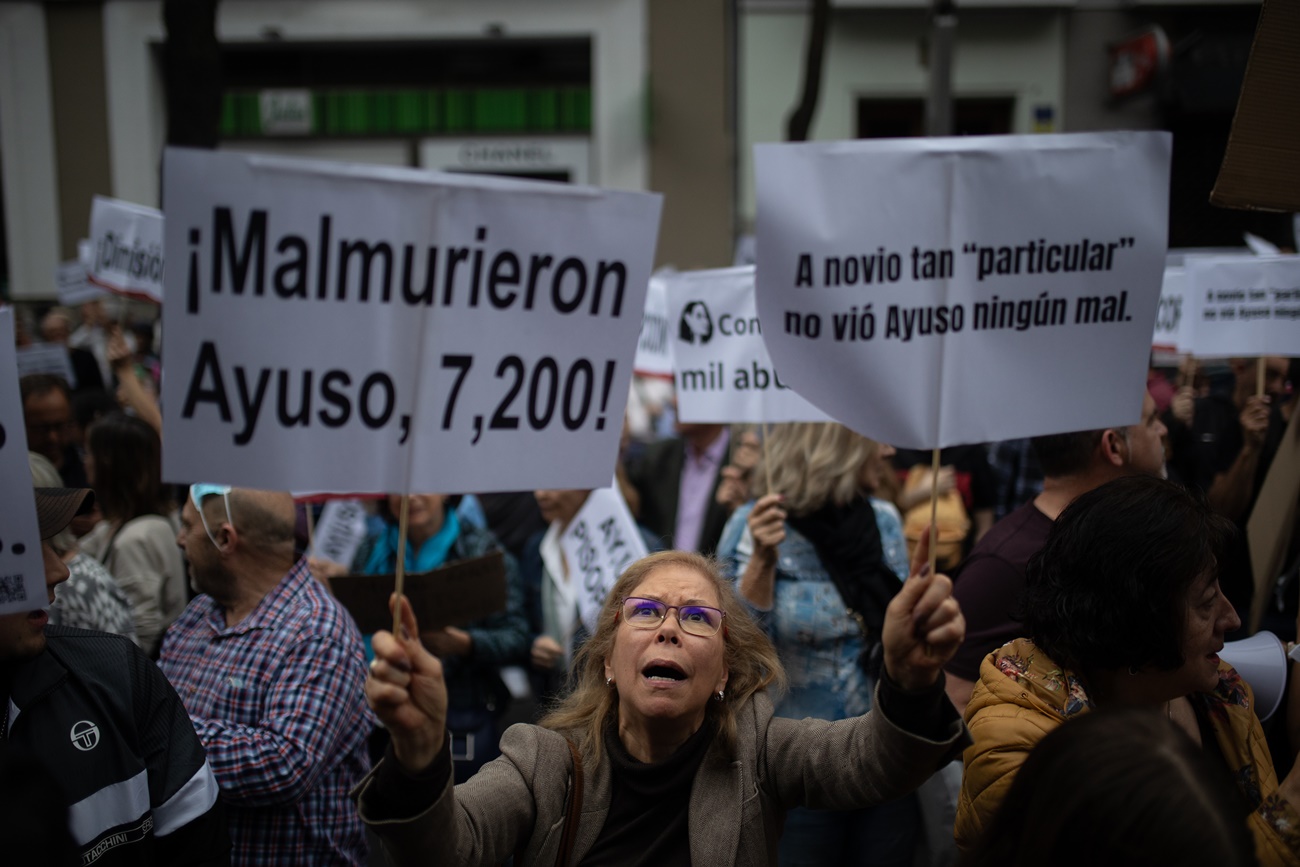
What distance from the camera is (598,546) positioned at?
4.13 metres

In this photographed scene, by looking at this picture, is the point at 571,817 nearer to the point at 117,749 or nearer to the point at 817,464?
the point at 117,749

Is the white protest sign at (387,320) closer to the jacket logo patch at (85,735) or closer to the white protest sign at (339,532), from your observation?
the jacket logo patch at (85,735)

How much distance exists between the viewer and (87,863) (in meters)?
2.20

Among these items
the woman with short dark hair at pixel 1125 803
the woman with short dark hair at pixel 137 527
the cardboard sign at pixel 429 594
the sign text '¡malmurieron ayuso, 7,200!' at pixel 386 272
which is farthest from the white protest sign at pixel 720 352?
the woman with short dark hair at pixel 1125 803

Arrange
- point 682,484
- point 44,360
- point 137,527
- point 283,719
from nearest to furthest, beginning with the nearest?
point 283,719
point 137,527
point 682,484
point 44,360

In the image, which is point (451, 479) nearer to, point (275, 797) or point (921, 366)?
point (921, 366)

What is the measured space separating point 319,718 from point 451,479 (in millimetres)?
1105

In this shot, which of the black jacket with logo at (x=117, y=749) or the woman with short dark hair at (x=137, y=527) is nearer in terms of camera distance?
the black jacket with logo at (x=117, y=749)

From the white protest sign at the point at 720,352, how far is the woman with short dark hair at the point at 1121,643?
5.33ft

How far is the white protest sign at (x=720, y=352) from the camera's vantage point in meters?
3.87

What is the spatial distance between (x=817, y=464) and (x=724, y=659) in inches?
54.3

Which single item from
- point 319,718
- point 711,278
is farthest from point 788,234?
point 711,278

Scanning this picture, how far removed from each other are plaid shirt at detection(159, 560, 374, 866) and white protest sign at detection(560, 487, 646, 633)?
115 centimetres

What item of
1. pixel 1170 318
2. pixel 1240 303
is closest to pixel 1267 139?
pixel 1240 303
